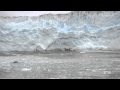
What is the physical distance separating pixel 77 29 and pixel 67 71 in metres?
2.54

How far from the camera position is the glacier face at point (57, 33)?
575cm

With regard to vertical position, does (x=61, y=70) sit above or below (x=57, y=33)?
above

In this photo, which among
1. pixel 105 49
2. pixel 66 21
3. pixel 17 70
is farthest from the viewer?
pixel 66 21

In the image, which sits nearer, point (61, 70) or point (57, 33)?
point (61, 70)

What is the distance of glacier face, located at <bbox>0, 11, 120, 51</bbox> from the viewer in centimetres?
575

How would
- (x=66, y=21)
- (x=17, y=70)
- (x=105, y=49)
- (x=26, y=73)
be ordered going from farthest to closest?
1. (x=66, y=21)
2. (x=105, y=49)
3. (x=17, y=70)
4. (x=26, y=73)

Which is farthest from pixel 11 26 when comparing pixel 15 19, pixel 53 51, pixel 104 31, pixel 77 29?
pixel 104 31

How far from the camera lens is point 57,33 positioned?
587 cm

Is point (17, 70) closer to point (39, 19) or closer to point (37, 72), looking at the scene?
point (37, 72)

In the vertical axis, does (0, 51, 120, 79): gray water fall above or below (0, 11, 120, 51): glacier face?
above

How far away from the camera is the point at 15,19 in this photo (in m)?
5.89

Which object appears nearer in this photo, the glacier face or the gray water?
the gray water

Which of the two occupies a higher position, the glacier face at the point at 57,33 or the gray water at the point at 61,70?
the gray water at the point at 61,70

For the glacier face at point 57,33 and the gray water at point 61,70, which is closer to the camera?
the gray water at point 61,70
